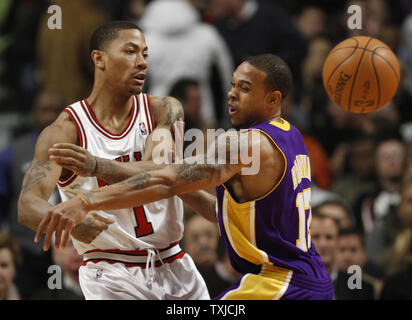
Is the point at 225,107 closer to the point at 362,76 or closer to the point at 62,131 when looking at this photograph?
the point at 362,76

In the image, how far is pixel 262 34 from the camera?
9383 mm

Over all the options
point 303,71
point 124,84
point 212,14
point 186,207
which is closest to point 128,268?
point 124,84

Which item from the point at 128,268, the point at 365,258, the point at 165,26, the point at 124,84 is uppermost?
the point at 165,26

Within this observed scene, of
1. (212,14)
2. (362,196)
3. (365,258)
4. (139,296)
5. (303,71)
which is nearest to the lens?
(139,296)

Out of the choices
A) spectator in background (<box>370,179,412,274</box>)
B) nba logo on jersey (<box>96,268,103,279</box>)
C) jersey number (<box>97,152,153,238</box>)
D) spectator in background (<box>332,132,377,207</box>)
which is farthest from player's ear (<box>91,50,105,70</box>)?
spectator in background (<box>332,132,377,207</box>)

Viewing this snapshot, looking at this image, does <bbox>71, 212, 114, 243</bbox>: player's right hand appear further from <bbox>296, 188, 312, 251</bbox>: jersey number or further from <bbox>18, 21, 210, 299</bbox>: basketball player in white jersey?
<bbox>296, 188, 312, 251</bbox>: jersey number

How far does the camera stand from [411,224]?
7508 millimetres

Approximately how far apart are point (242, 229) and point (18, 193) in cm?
365

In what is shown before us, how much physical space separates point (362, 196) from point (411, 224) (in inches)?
38.6

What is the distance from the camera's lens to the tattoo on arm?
186 inches

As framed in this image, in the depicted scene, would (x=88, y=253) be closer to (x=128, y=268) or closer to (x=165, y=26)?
(x=128, y=268)

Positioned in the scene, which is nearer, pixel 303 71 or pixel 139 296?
pixel 139 296

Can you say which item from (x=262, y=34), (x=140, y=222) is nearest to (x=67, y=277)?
(x=140, y=222)

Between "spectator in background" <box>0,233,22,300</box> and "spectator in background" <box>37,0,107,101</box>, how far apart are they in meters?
3.16
